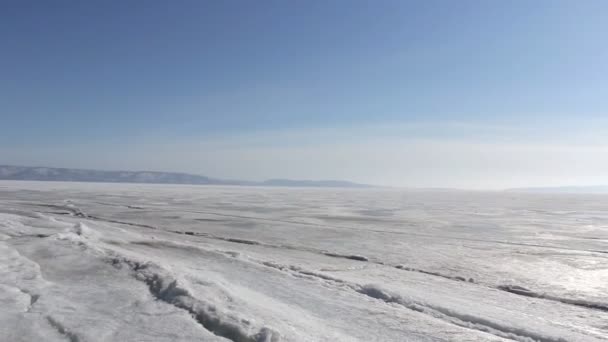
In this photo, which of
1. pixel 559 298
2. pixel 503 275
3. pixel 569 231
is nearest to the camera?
pixel 559 298

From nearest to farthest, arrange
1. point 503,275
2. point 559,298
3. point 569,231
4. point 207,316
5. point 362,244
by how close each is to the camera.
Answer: point 207,316 < point 559,298 < point 503,275 < point 362,244 < point 569,231

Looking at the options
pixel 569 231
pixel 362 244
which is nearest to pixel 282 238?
pixel 362 244

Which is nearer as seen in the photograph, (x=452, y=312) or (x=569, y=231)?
(x=452, y=312)

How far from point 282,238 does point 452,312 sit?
7774mm

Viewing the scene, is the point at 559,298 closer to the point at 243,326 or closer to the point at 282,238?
the point at 243,326

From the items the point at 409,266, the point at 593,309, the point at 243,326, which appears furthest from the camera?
the point at 409,266

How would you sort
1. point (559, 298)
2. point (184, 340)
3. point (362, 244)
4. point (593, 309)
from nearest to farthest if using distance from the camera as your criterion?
point (184, 340) < point (593, 309) < point (559, 298) < point (362, 244)

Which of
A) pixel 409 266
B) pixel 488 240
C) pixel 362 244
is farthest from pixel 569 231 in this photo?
pixel 409 266

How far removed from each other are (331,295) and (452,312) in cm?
166

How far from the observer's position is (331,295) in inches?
248

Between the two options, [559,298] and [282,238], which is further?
[282,238]

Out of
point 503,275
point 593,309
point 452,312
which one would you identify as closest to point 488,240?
point 503,275

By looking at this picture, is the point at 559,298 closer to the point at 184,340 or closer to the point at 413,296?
the point at 413,296

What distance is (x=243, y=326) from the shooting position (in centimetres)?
471
